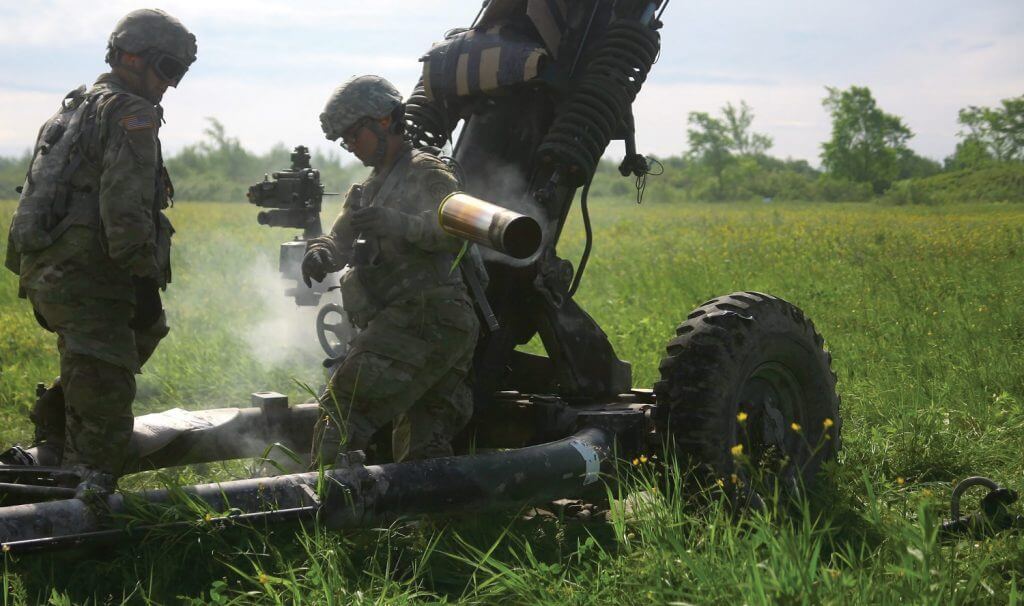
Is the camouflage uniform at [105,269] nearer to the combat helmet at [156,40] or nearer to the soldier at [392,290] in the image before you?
the combat helmet at [156,40]

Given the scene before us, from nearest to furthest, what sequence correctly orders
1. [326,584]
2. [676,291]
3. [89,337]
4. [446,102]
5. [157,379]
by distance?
[326,584]
[89,337]
[446,102]
[157,379]
[676,291]

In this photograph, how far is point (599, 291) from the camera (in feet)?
42.8

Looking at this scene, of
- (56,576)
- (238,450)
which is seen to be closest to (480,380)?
(238,450)

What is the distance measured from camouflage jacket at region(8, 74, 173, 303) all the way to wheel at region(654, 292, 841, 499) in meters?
2.18

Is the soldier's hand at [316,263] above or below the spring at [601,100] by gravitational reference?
below

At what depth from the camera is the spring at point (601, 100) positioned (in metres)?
5.11

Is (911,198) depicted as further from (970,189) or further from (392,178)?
(392,178)

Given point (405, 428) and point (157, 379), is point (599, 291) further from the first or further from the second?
→ point (405, 428)

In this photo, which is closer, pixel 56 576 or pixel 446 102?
pixel 56 576

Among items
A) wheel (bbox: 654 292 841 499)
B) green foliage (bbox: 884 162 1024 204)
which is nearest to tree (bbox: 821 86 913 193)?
green foliage (bbox: 884 162 1024 204)

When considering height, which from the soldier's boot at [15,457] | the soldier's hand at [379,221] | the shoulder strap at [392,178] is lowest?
the soldier's boot at [15,457]

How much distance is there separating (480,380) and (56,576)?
6.56 ft

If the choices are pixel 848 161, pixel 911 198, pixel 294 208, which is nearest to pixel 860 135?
pixel 848 161

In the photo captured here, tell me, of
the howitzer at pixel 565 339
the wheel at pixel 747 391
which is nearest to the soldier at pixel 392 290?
the howitzer at pixel 565 339
